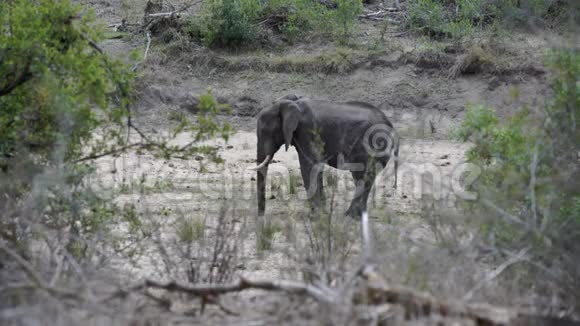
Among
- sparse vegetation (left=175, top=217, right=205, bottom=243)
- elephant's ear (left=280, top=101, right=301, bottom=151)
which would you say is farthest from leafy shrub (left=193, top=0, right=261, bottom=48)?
sparse vegetation (left=175, top=217, right=205, bottom=243)

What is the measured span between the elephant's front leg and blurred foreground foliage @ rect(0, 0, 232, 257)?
8.72ft

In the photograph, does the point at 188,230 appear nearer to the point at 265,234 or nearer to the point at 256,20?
the point at 265,234

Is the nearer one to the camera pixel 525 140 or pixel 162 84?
pixel 525 140

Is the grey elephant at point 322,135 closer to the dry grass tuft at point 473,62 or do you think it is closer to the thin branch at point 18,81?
the thin branch at point 18,81

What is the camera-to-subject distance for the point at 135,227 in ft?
23.7

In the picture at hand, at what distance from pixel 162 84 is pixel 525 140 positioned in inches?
359

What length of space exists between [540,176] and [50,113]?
12.9ft

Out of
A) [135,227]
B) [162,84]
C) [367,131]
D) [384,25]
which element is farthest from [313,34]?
[135,227]

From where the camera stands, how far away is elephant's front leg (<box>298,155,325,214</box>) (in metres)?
9.30

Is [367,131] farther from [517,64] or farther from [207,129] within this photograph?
[517,64]

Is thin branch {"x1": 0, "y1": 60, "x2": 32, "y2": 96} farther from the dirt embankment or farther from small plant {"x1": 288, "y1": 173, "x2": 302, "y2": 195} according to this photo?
small plant {"x1": 288, "y1": 173, "x2": 302, "y2": 195}

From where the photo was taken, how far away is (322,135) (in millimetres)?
9820

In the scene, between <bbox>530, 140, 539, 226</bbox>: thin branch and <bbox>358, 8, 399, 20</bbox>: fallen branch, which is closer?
<bbox>530, 140, 539, 226</bbox>: thin branch

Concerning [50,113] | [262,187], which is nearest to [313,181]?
[262,187]
